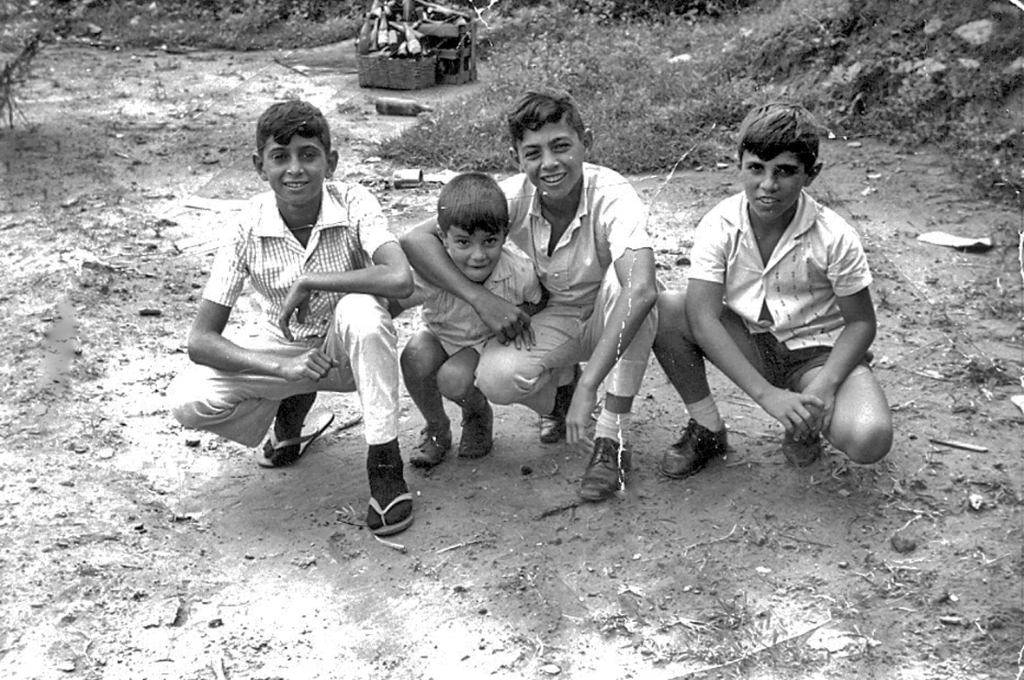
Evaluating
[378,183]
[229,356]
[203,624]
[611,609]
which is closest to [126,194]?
[378,183]

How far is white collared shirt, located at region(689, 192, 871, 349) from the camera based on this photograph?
3543mm

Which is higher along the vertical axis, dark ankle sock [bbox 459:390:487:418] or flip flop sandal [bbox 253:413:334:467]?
dark ankle sock [bbox 459:390:487:418]

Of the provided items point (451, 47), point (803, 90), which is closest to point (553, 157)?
point (803, 90)

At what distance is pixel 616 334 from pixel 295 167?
1.11 meters

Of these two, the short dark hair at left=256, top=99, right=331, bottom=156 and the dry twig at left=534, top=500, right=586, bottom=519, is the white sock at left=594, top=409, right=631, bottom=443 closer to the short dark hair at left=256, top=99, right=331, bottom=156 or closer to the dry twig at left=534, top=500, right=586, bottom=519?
the dry twig at left=534, top=500, right=586, bottom=519

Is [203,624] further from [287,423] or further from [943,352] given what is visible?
[943,352]

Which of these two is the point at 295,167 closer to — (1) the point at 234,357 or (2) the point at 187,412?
(1) the point at 234,357

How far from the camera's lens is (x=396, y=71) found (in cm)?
934

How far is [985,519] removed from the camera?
344cm

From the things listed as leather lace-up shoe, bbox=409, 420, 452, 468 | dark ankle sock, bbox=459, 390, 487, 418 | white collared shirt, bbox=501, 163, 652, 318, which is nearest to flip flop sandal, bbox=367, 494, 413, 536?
leather lace-up shoe, bbox=409, 420, 452, 468

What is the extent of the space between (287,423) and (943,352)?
7.93ft

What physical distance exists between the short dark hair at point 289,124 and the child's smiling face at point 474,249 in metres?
0.51

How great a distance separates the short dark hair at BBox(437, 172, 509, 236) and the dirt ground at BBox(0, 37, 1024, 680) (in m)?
0.81

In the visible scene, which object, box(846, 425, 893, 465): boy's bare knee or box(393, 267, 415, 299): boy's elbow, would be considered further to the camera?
box(393, 267, 415, 299): boy's elbow
